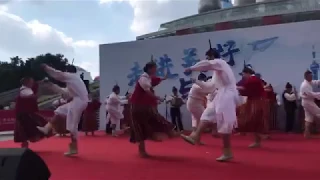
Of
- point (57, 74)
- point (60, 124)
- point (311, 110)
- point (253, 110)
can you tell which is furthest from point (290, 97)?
point (57, 74)

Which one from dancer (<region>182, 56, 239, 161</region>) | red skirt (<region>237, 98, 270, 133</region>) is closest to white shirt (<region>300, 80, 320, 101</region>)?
red skirt (<region>237, 98, 270, 133</region>)

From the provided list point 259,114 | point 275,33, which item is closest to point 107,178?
point 259,114

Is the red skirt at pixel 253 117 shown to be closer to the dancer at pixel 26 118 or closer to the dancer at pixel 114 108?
the dancer at pixel 26 118

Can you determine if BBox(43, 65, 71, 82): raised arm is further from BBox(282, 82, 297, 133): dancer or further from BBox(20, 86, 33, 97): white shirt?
BBox(282, 82, 297, 133): dancer

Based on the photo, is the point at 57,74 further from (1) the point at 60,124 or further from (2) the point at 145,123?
(2) the point at 145,123

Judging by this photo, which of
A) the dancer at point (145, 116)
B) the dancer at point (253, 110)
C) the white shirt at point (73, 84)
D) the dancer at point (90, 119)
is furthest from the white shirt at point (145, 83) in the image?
the dancer at point (90, 119)

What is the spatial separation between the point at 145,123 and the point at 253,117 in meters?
1.99

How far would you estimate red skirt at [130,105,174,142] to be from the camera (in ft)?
20.4

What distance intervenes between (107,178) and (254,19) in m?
17.2

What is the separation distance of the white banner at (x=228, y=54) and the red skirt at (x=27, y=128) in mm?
5887

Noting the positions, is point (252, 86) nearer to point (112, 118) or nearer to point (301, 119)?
point (301, 119)

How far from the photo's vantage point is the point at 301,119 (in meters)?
10.8

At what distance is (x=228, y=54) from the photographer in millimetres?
11711

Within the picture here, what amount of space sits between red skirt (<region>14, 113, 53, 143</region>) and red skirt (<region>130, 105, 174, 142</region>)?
6.03 feet
